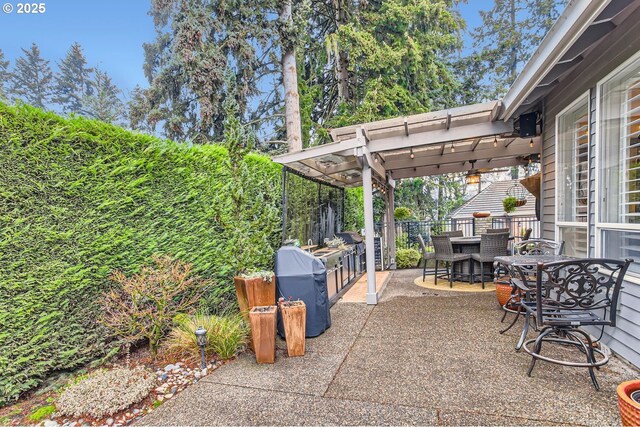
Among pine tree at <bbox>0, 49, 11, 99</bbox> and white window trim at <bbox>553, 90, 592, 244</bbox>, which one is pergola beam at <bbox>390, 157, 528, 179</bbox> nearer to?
white window trim at <bbox>553, 90, 592, 244</bbox>

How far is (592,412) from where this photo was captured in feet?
6.61

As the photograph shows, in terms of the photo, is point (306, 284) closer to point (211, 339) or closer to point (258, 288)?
point (258, 288)

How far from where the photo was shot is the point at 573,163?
3.66m

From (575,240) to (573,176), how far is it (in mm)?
727

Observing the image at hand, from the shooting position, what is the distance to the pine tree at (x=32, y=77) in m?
14.7

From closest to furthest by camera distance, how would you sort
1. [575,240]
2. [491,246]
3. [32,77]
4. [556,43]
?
[556,43]
[575,240]
[491,246]
[32,77]

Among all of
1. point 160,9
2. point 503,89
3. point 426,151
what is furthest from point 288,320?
point 503,89

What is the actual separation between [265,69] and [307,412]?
31.9ft

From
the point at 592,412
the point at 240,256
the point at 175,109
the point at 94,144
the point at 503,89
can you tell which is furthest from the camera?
the point at 503,89

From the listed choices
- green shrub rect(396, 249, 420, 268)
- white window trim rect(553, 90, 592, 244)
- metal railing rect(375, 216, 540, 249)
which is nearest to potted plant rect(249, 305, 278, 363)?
white window trim rect(553, 90, 592, 244)

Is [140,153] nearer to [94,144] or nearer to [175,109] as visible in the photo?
[94,144]

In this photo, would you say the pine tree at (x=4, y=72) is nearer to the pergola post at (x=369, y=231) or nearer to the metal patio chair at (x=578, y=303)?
the pergola post at (x=369, y=231)

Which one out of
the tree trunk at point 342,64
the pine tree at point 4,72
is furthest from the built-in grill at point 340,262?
the pine tree at point 4,72

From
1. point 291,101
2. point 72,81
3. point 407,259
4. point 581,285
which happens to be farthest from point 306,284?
point 72,81
